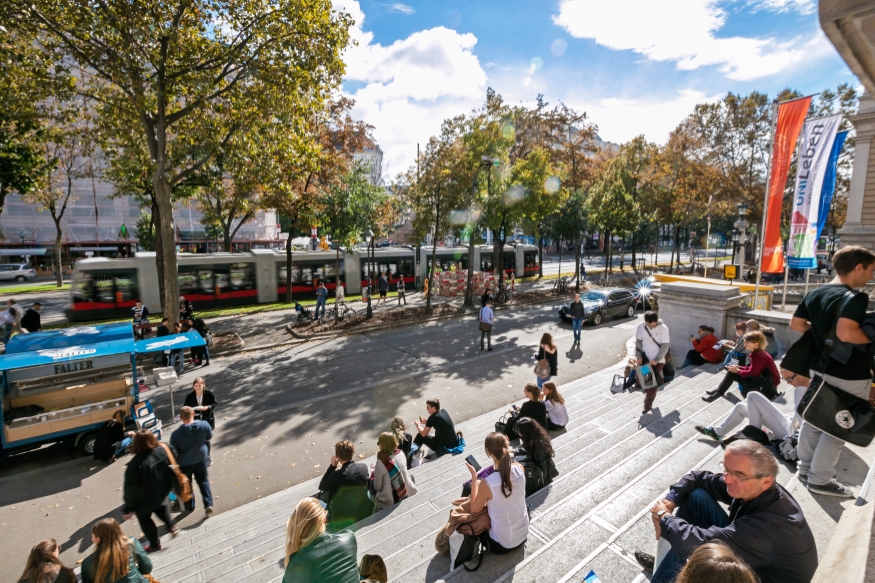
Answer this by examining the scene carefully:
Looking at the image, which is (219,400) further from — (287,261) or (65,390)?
(287,261)

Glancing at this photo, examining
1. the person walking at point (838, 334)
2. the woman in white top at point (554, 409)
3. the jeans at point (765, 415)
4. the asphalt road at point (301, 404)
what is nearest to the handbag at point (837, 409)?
the person walking at point (838, 334)

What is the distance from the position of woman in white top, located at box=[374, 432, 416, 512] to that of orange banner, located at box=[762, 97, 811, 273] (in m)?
12.0

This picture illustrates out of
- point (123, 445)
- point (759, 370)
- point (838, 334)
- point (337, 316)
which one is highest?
point (838, 334)

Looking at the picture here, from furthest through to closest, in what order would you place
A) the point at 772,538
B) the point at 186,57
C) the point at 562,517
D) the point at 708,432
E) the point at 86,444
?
the point at 186,57, the point at 86,444, the point at 708,432, the point at 562,517, the point at 772,538

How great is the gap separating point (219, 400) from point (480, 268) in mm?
22469

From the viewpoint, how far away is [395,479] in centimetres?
539

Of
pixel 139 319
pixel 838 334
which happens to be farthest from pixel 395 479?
pixel 139 319

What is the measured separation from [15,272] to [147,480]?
162 feet

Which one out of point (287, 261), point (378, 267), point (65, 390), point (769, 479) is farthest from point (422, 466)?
point (378, 267)

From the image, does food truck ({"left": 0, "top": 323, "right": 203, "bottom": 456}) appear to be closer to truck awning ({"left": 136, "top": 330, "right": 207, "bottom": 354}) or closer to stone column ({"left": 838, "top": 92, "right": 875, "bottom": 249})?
truck awning ({"left": 136, "top": 330, "right": 207, "bottom": 354})

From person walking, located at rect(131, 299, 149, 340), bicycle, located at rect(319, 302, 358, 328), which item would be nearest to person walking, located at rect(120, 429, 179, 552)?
person walking, located at rect(131, 299, 149, 340)

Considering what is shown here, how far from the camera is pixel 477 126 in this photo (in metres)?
20.7

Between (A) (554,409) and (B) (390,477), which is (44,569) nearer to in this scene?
(B) (390,477)

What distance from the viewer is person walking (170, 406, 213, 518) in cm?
576
